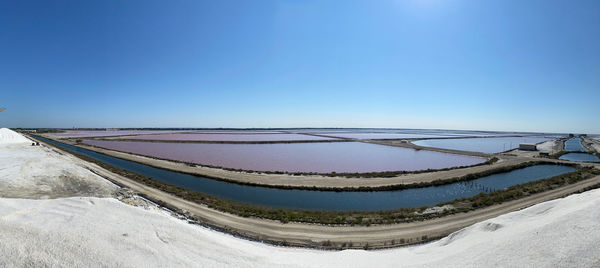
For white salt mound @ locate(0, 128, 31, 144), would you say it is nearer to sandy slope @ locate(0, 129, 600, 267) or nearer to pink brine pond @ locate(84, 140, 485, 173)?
pink brine pond @ locate(84, 140, 485, 173)

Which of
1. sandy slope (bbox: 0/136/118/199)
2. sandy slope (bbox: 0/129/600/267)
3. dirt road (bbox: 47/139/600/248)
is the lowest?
dirt road (bbox: 47/139/600/248)

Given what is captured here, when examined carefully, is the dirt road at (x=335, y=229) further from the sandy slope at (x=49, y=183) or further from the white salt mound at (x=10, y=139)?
the white salt mound at (x=10, y=139)

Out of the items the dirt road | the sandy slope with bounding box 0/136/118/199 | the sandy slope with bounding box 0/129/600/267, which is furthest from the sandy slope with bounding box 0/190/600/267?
the sandy slope with bounding box 0/136/118/199

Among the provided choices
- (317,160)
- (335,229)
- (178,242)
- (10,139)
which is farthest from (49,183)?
(10,139)

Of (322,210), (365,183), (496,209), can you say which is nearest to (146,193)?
(322,210)

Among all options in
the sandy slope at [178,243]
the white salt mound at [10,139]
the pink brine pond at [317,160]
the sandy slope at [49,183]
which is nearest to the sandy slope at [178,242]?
the sandy slope at [178,243]

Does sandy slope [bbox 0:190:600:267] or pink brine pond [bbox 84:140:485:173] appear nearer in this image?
sandy slope [bbox 0:190:600:267]

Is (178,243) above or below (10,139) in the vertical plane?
below

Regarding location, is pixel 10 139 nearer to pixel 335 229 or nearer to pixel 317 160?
pixel 317 160
